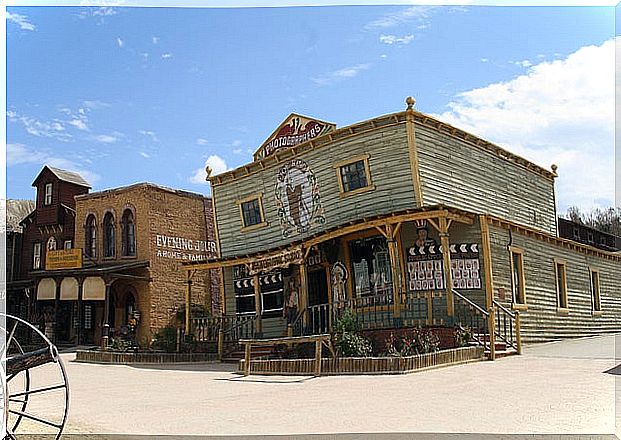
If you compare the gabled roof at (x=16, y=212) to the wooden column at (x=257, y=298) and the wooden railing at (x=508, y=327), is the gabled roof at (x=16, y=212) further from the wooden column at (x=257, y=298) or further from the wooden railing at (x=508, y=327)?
the wooden railing at (x=508, y=327)

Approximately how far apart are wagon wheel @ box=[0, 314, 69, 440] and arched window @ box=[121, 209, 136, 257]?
9.78 m

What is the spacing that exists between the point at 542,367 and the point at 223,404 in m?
5.44

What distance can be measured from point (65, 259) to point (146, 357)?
11.0 metres

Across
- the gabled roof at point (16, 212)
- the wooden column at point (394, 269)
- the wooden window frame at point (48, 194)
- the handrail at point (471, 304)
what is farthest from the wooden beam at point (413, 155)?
the gabled roof at point (16, 212)

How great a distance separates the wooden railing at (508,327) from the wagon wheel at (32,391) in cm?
877

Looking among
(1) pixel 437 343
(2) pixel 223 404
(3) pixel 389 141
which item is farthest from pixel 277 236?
(2) pixel 223 404

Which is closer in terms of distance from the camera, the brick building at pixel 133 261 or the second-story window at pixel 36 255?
the brick building at pixel 133 261

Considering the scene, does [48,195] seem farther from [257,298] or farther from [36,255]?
[257,298]

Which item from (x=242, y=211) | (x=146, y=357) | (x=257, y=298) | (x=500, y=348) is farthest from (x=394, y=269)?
(x=242, y=211)

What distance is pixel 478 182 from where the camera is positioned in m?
18.5

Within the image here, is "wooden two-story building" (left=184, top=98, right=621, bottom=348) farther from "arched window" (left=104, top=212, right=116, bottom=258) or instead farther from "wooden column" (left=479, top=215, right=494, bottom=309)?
"arched window" (left=104, top=212, right=116, bottom=258)

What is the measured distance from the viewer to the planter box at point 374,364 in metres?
11.4

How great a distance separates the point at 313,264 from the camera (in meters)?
19.2

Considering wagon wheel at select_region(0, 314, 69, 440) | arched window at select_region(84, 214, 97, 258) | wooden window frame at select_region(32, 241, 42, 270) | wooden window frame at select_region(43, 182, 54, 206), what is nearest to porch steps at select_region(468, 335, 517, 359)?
wagon wheel at select_region(0, 314, 69, 440)
